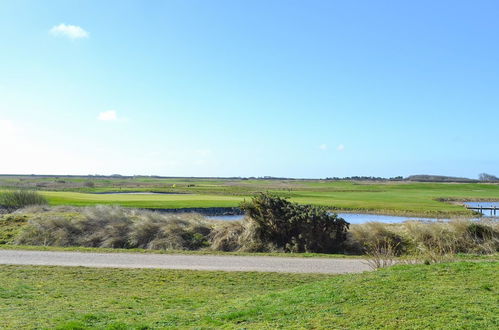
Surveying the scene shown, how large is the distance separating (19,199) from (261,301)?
107ft

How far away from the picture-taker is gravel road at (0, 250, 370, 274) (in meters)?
14.4

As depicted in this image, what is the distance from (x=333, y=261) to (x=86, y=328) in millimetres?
10018

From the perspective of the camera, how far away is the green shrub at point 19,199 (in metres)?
35.7

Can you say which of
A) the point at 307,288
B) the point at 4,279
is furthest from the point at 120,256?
the point at 307,288

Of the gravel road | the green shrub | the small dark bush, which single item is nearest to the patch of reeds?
the small dark bush

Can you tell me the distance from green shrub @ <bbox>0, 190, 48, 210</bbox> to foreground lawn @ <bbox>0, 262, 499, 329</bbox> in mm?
25746

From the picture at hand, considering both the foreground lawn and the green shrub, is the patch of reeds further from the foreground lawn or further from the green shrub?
the green shrub

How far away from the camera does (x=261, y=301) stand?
8914 mm

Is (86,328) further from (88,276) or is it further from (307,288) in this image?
(88,276)

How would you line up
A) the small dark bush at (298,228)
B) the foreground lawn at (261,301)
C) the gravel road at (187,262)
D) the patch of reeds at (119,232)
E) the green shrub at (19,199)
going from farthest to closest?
the green shrub at (19,199), the patch of reeds at (119,232), the small dark bush at (298,228), the gravel road at (187,262), the foreground lawn at (261,301)

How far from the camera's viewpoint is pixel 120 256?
16.5 metres

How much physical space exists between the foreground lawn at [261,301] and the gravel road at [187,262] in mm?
1830

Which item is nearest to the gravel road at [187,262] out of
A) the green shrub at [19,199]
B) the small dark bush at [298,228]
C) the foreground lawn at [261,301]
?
the foreground lawn at [261,301]

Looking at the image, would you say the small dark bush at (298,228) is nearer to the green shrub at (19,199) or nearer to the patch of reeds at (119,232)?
the patch of reeds at (119,232)
